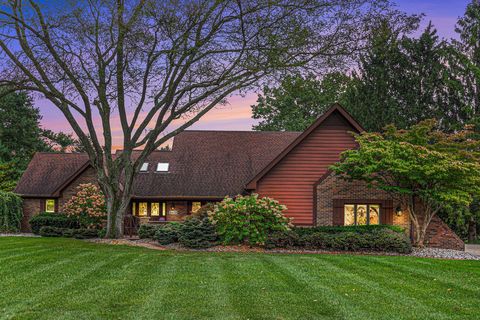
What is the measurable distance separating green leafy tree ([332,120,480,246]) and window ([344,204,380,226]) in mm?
1152

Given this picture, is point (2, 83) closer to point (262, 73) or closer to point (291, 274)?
point (262, 73)

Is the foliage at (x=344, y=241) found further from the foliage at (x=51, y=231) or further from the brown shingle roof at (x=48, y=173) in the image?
the brown shingle roof at (x=48, y=173)

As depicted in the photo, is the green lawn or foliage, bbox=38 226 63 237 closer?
the green lawn

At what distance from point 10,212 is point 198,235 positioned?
43.3ft

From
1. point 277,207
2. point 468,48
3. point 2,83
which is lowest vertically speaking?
point 277,207

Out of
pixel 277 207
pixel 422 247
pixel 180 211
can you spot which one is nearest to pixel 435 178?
pixel 422 247

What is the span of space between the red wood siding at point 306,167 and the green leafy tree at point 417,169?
1.64 metres

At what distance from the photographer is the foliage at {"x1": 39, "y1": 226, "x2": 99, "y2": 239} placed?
22.2 metres

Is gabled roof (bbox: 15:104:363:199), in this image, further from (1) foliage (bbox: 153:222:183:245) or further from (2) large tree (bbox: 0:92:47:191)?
(2) large tree (bbox: 0:92:47:191)

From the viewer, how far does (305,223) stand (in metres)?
21.8

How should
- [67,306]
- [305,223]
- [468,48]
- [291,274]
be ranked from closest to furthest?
[67,306] → [291,274] → [305,223] → [468,48]

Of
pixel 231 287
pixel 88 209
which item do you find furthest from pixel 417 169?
pixel 88 209

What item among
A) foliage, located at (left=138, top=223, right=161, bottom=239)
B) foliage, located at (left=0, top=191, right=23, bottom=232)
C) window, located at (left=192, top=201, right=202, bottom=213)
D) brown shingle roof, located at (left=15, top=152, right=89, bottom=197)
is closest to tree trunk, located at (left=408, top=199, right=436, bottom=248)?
foliage, located at (left=138, top=223, right=161, bottom=239)

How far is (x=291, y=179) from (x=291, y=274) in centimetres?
1134
